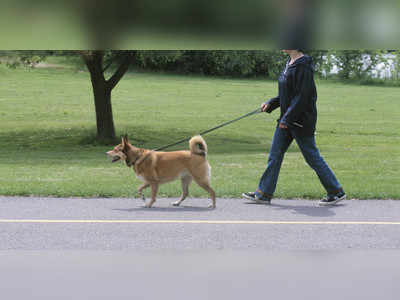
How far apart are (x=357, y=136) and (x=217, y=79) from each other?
24672 mm

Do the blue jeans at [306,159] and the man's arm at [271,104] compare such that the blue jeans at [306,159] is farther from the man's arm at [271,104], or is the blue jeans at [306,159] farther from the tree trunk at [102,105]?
the tree trunk at [102,105]

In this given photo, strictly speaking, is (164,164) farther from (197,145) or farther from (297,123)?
(297,123)

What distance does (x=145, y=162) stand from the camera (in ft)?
23.7

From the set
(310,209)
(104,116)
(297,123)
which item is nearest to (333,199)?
(310,209)

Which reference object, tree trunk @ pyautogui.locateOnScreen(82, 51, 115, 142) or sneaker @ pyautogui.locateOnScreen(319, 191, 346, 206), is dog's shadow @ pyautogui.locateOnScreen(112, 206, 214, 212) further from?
tree trunk @ pyautogui.locateOnScreen(82, 51, 115, 142)

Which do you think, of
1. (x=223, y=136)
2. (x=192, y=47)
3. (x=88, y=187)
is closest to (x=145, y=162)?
(x=88, y=187)

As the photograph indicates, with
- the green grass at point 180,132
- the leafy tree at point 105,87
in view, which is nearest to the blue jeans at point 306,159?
the green grass at point 180,132

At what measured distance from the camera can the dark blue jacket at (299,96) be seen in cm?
686

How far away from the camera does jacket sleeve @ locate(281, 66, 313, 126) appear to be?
6867 mm

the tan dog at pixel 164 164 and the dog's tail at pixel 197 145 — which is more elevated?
the dog's tail at pixel 197 145

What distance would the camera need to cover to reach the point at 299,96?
22.8 ft

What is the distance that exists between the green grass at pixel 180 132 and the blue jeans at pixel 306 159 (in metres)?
0.73

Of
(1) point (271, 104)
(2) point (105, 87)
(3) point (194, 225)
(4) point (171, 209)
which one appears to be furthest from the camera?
(2) point (105, 87)

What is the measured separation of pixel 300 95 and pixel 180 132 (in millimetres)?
16106
